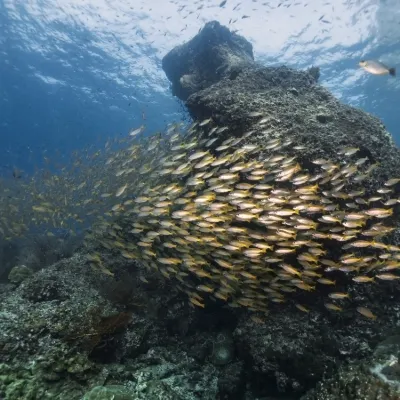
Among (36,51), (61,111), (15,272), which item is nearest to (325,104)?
(15,272)

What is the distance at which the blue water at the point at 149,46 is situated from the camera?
68.3ft

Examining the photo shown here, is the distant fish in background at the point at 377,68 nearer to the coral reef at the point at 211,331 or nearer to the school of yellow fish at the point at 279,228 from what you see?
the coral reef at the point at 211,331

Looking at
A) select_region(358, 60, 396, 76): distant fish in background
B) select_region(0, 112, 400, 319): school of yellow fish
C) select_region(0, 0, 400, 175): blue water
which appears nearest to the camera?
select_region(0, 112, 400, 319): school of yellow fish

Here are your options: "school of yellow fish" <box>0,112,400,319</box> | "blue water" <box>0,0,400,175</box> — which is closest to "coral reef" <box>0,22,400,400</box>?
"school of yellow fish" <box>0,112,400,319</box>

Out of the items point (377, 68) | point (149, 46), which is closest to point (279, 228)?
point (377, 68)

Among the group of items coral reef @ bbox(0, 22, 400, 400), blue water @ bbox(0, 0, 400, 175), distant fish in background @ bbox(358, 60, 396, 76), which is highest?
blue water @ bbox(0, 0, 400, 175)

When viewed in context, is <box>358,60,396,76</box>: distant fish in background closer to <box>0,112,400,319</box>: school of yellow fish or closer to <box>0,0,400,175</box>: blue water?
<box>0,112,400,319</box>: school of yellow fish

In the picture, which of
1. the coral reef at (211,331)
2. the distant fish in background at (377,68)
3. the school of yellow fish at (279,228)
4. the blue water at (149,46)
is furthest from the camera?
the blue water at (149,46)

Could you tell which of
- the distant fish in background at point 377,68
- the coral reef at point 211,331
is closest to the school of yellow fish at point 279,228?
the coral reef at point 211,331

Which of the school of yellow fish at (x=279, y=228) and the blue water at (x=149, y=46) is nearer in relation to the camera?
the school of yellow fish at (x=279, y=228)

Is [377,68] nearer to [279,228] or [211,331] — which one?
[279,228]

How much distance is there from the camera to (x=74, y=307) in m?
6.81

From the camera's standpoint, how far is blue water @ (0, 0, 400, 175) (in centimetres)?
2083

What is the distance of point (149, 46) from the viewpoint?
87.1 feet
